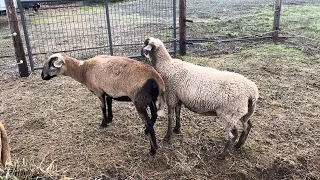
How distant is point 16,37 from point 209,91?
4808 millimetres

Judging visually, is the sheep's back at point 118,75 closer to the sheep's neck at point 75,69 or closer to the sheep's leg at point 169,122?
the sheep's neck at point 75,69

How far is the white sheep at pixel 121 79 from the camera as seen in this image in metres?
3.78

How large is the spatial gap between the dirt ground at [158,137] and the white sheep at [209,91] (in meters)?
0.31

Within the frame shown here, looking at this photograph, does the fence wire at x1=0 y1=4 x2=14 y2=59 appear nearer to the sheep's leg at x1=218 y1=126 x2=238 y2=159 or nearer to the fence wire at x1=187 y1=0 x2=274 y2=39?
the fence wire at x1=187 y1=0 x2=274 y2=39

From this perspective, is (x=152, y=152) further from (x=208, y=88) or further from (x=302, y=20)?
(x=302, y=20)

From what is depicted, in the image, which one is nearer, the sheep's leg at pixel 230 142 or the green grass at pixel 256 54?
the sheep's leg at pixel 230 142

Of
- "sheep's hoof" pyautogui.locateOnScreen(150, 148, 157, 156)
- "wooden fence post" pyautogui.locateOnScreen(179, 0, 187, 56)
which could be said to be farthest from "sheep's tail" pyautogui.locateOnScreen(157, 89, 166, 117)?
"wooden fence post" pyautogui.locateOnScreen(179, 0, 187, 56)

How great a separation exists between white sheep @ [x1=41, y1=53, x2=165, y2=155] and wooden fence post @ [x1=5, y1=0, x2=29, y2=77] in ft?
8.06

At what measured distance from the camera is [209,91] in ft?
12.4

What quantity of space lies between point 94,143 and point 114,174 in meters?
0.82

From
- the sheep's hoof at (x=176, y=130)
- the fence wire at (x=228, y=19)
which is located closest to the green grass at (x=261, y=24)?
the fence wire at (x=228, y=19)

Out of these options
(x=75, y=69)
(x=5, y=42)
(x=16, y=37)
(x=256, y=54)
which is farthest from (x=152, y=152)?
(x=5, y=42)

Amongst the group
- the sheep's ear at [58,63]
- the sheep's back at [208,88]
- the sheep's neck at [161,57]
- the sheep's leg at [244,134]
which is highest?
the sheep's neck at [161,57]

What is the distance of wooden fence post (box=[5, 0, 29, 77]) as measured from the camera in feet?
21.3
